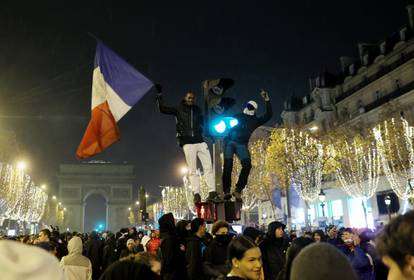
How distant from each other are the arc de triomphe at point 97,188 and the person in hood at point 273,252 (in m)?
90.4

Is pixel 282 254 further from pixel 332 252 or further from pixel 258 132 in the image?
pixel 258 132

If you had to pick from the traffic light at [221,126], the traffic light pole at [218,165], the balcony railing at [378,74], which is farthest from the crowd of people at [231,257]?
the balcony railing at [378,74]

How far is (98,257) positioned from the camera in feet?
41.5

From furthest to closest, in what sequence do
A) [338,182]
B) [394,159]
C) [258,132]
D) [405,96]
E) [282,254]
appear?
[258,132], [338,182], [405,96], [394,159], [282,254]

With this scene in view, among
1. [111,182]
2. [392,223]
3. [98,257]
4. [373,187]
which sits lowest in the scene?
[98,257]

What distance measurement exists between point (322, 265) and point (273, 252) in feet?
15.2

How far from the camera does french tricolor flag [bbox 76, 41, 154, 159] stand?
9203mm

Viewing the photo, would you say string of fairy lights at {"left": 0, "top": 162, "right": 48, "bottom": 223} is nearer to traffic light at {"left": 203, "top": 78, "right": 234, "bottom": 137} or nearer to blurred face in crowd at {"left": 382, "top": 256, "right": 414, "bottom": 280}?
traffic light at {"left": 203, "top": 78, "right": 234, "bottom": 137}

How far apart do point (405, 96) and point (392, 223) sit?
3901 cm

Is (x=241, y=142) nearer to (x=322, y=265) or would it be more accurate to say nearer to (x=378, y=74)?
(x=322, y=265)

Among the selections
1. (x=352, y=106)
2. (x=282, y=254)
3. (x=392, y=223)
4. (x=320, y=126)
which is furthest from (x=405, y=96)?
(x=392, y=223)

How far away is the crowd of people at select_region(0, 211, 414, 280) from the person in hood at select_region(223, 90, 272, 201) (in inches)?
37.1

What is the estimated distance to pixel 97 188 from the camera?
311 feet

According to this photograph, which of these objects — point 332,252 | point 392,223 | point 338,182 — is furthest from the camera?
point 338,182
